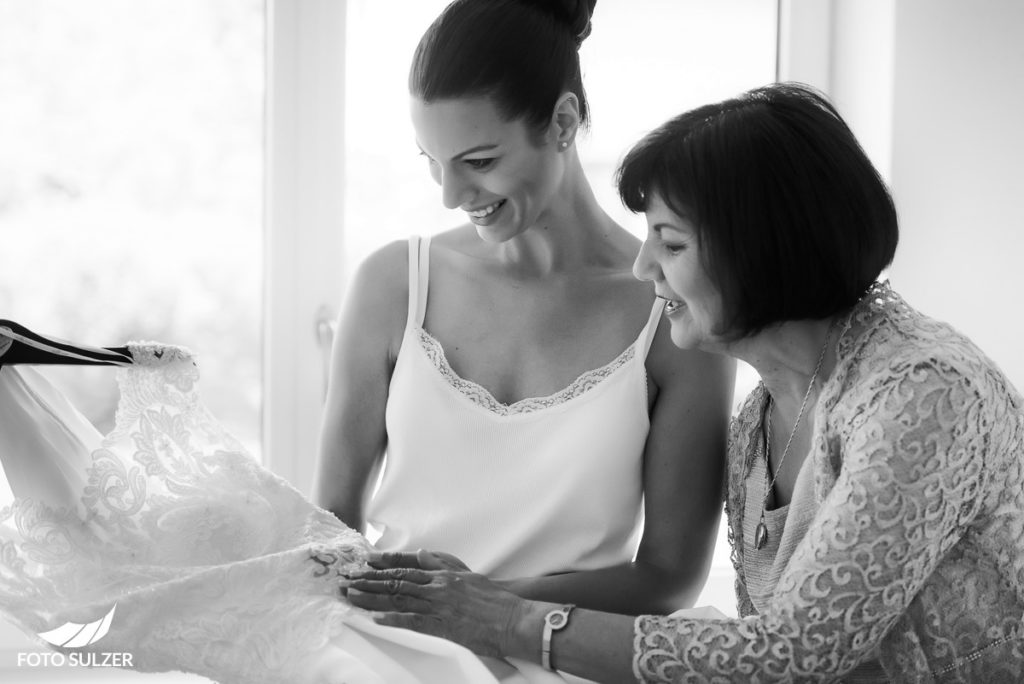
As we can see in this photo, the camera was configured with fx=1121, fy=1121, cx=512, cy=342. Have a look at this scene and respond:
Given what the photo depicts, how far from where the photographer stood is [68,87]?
2459 mm

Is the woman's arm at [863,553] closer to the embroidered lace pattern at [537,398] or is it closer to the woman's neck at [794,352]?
the woman's neck at [794,352]

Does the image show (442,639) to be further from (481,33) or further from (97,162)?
(97,162)

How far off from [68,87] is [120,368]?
120cm

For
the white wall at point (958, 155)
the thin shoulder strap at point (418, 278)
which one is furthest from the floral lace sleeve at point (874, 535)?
the white wall at point (958, 155)

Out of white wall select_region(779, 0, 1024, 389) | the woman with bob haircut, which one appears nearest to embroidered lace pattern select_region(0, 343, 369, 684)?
the woman with bob haircut

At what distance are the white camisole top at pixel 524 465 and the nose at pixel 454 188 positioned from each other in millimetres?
253

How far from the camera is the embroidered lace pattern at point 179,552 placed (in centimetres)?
141

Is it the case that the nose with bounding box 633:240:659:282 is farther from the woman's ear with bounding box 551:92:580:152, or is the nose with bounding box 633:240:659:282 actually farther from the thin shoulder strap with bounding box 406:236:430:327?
the thin shoulder strap with bounding box 406:236:430:327

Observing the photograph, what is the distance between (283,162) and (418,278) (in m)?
0.85

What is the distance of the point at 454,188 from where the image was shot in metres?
1.64

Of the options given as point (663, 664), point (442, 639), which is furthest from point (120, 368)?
point (663, 664)


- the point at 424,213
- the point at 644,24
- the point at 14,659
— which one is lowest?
the point at 14,659

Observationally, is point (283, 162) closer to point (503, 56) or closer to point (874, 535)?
point (503, 56)

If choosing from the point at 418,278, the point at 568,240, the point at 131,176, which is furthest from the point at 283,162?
the point at 568,240
